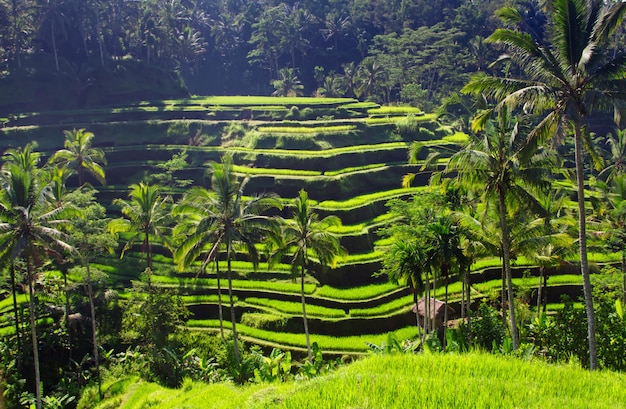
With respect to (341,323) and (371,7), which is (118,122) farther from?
(371,7)

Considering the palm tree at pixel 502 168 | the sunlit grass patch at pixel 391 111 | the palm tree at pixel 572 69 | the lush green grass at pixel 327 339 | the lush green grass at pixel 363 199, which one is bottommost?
the lush green grass at pixel 327 339

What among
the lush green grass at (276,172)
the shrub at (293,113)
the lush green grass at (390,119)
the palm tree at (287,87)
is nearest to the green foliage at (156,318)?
the lush green grass at (276,172)

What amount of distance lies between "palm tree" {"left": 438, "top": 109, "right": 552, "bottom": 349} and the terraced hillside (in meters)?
6.83

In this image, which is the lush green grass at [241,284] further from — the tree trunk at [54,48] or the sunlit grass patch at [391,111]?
the tree trunk at [54,48]

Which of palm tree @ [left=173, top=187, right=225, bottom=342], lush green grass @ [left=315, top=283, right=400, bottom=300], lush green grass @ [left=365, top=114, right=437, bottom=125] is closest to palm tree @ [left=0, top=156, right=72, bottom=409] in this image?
palm tree @ [left=173, top=187, right=225, bottom=342]

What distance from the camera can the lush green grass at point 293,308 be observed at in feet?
74.0

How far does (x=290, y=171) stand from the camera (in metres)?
33.0

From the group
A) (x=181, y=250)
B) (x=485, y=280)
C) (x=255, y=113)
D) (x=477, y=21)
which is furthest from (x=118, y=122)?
(x=477, y=21)

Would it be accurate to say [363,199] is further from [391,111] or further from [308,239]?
[391,111]

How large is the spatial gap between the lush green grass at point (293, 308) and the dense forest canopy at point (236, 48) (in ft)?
117

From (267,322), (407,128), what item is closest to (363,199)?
(267,322)

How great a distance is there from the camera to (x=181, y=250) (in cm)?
1881

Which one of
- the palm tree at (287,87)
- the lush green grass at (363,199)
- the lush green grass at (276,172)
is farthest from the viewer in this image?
the palm tree at (287,87)

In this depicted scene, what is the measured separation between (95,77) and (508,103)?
4882 cm
